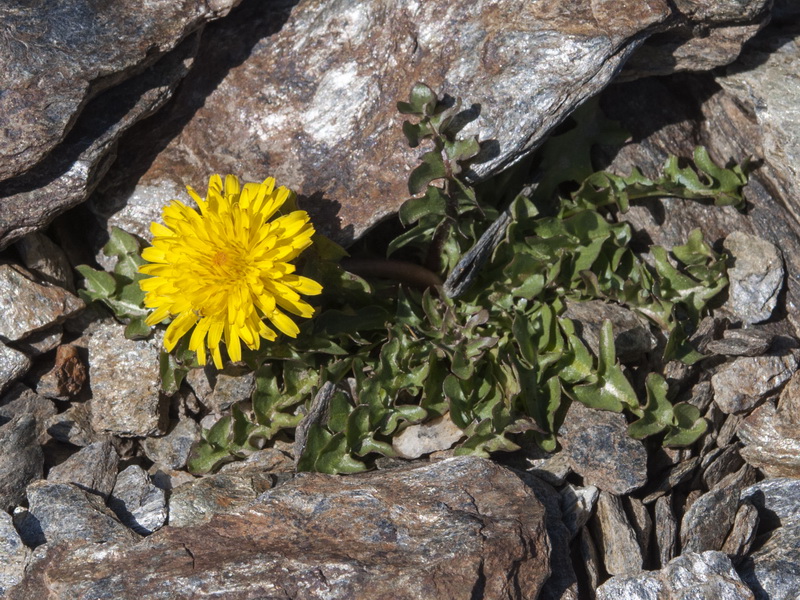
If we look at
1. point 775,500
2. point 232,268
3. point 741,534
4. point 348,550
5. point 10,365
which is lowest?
point 775,500

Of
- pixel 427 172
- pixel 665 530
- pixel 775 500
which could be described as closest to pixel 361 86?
pixel 427 172

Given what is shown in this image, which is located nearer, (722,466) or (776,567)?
(776,567)

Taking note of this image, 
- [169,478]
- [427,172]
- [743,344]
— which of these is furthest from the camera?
[169,478]

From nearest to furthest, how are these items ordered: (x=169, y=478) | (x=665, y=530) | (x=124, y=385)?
(x=665, y=530), (x=169, y=478), (x=124, y=385)

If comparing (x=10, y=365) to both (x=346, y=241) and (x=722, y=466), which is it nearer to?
(x=346, y=241)

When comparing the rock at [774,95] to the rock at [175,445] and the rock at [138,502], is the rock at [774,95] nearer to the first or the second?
the rock at [175,445]

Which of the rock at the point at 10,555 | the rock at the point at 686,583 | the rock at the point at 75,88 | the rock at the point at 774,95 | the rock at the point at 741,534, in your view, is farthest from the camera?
the rock at the point at 774,95

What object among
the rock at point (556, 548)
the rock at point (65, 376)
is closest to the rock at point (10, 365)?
the rock at point (65, 376)
